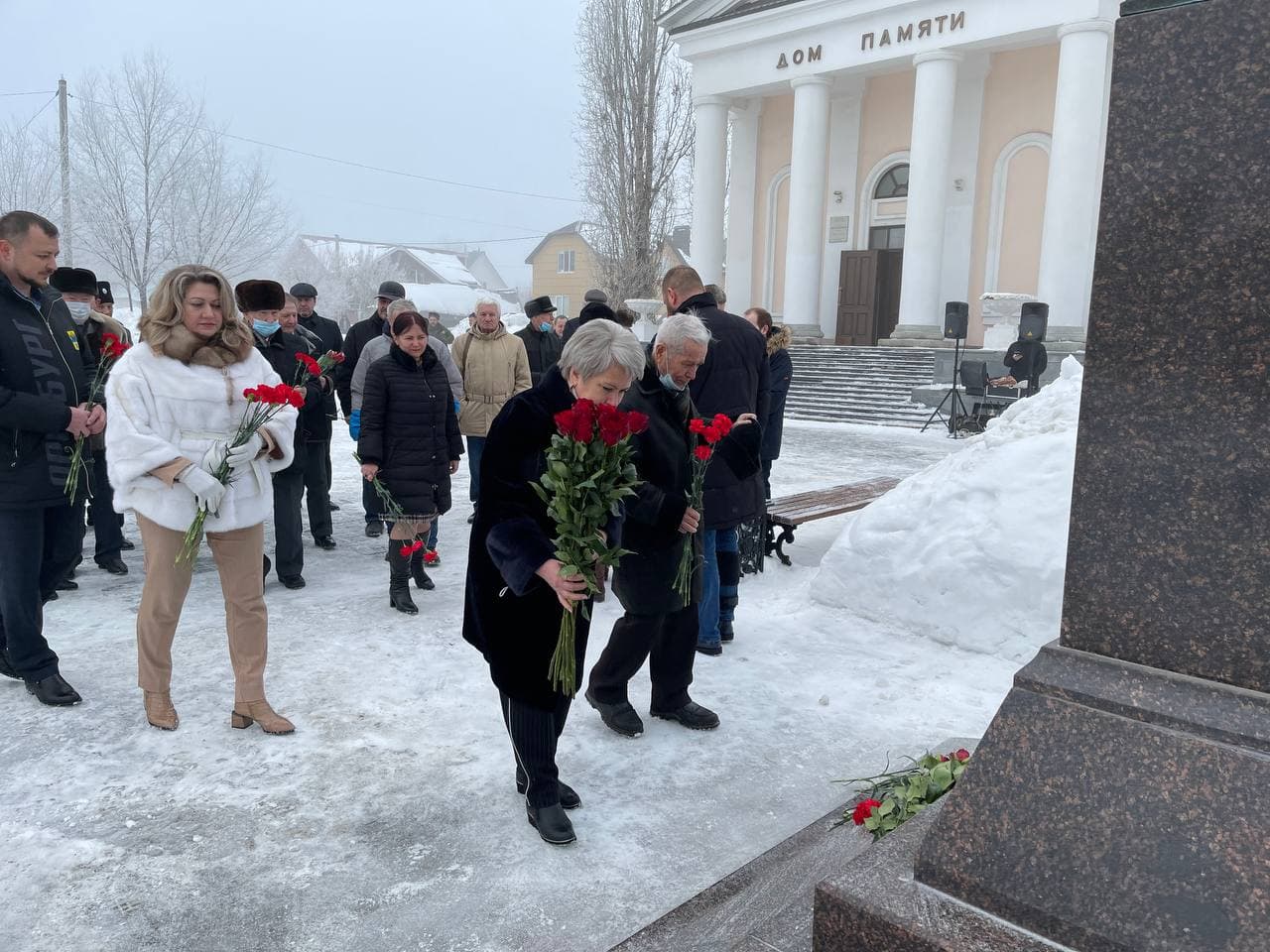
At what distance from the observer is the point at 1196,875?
173cm

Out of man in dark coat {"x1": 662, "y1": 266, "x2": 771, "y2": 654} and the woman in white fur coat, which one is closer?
the woman in white fur coat

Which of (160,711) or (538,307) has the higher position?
(538,307)

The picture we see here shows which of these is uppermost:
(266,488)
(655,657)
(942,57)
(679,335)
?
(942,57)

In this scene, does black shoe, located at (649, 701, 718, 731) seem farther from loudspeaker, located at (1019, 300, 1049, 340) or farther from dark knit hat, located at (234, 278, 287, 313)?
loudspeaker, located at (1019, 300, 1049, 340)

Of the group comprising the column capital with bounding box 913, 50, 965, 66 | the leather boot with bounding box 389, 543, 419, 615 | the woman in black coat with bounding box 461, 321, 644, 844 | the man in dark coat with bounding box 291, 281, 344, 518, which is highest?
the column capital with bounding box 913, 50, 965, 66

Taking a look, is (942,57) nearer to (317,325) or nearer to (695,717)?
(317,325)

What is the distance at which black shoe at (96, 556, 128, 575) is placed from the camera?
6.00m

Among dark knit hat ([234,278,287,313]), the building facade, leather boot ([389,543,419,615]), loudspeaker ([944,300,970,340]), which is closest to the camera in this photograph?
leather boot ([389,543,419,615])

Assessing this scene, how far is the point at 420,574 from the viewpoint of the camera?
588cm

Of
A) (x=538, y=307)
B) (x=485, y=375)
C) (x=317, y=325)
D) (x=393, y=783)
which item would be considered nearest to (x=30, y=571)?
(x=393, y=783)

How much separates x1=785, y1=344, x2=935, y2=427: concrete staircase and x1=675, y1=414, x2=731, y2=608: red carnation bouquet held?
13.5m

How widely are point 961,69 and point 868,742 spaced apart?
840 inches

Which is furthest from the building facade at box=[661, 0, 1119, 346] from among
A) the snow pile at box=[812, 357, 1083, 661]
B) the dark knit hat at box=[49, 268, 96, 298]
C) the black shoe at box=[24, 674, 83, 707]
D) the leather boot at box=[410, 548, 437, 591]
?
the black shoe at box=[24, 674, 83, 707]

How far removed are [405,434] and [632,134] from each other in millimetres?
22979
